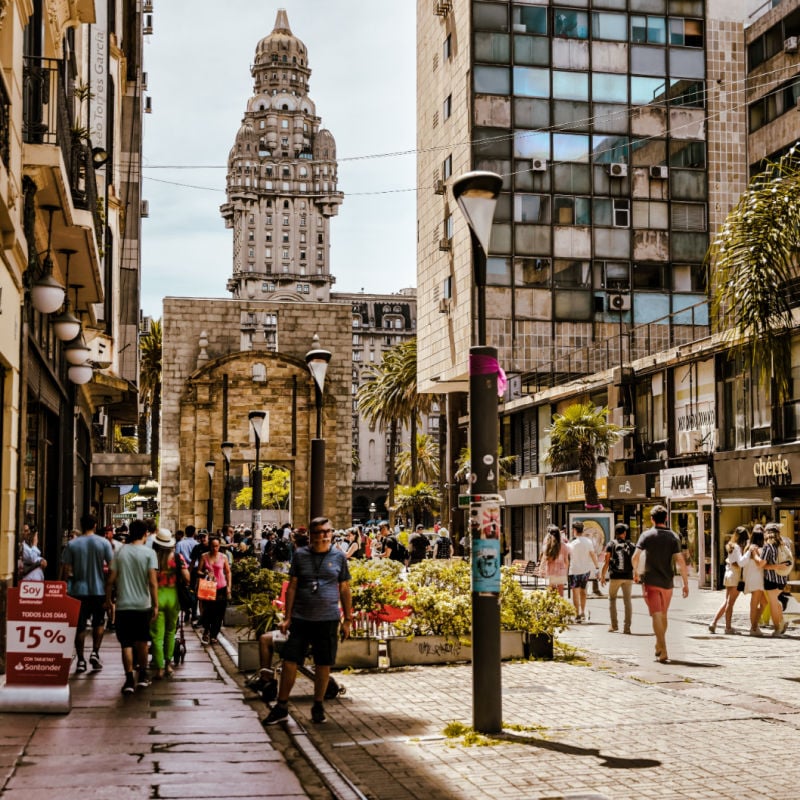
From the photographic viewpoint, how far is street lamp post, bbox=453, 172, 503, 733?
9.27 metres

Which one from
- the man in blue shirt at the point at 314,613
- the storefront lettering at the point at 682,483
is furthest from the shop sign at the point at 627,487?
the man in blue shirt at the point at 314,613

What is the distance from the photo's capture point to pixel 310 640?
10062 mm

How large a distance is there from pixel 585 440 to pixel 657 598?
2138 centimetres

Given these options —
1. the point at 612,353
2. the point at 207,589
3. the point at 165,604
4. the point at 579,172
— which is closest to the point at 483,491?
the point at 165,604

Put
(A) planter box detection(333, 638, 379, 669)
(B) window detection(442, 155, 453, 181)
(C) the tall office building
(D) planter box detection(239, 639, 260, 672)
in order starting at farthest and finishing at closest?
(B) window detection(442, 155, 453, 181)
(C) the tall office building
(A) planter box detection(333, 638, 379, 669)
(D) planter box detection(239, 639, 260, 672)

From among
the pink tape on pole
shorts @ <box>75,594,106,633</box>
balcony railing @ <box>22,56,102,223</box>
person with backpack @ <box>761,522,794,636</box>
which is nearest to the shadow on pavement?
the pink tape on pole

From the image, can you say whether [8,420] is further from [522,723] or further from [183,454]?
[183,454]

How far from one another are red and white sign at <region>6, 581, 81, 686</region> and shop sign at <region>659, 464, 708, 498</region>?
24677mm

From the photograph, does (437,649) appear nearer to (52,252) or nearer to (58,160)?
(58,160)

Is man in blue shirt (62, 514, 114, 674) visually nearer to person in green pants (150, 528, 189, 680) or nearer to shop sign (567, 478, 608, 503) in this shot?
A: person in green pants (150, 528, 189, 680)

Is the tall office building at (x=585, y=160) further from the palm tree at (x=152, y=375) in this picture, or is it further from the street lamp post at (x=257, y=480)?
the palm tree at (x=152, y=375)

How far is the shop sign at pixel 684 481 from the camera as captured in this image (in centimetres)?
3288

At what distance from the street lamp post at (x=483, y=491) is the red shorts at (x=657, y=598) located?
5.39 meters

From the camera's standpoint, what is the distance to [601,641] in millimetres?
17094
